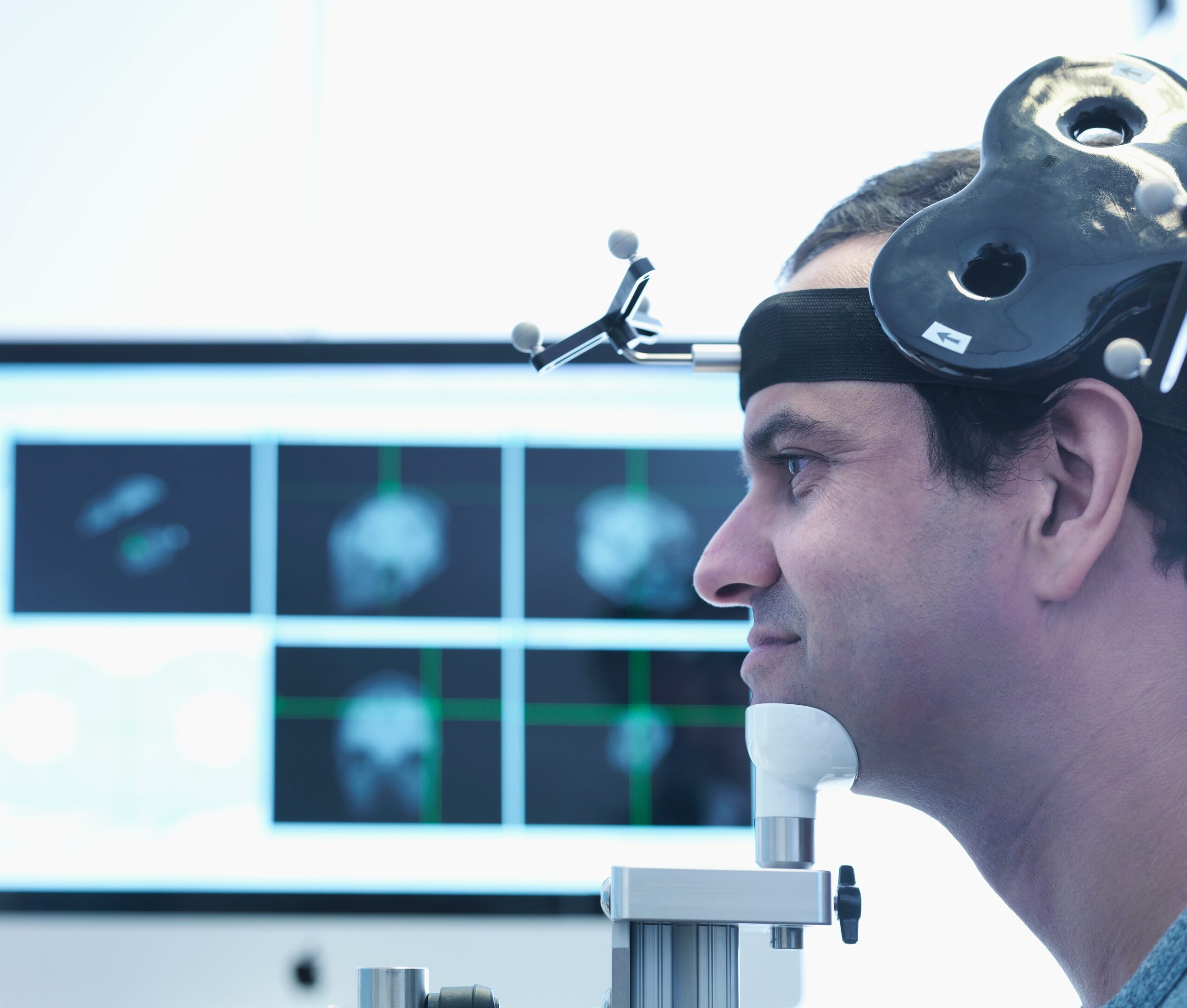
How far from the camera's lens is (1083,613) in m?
0.62

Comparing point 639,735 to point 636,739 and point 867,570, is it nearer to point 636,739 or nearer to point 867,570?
point 636,739

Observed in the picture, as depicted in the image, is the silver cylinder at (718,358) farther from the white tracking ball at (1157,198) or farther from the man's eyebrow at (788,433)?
the white tracking ball at (1157,198)

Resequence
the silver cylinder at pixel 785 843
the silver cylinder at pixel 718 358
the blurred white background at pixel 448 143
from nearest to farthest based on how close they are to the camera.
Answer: the silver cylinder at pixel 785 843
the silver cylinder at pixel 718 358
the blurred white background at pixel 448 143

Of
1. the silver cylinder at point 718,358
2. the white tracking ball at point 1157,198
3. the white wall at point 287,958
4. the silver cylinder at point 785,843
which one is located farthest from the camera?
the white wall at point 287,958

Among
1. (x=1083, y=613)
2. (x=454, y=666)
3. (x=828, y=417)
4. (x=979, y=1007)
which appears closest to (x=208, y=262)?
(x=454, y=666)

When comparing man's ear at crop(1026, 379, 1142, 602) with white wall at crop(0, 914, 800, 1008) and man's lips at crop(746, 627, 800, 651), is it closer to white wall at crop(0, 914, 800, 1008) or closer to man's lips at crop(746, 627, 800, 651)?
man's lips at crop(746, 627, 800, 651)

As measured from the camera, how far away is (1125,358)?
1.54 feet

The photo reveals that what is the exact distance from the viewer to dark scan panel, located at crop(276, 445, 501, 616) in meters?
1.10

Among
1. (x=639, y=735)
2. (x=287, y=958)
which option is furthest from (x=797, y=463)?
(x=287, y=958)

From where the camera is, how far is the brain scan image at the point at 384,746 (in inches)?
41.9

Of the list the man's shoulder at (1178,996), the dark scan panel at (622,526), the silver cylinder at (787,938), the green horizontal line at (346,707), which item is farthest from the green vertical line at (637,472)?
the man's shoulder at (1178,996)

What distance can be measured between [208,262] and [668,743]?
2.24 feet

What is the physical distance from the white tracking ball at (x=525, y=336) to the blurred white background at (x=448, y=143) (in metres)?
0.38

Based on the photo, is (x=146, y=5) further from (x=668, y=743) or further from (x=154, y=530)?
(x=668, y=743)
